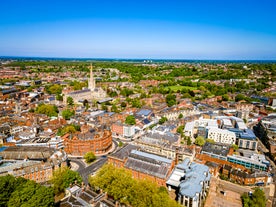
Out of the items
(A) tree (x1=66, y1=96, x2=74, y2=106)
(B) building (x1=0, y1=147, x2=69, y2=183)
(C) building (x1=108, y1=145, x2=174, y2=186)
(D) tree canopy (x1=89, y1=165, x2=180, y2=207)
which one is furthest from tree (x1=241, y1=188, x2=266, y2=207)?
(A) tree (x1=66, y1=96, x2=74, y2=106)

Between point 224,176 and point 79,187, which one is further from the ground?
point 79,187

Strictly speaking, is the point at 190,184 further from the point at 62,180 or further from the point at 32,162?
the point at 32,162

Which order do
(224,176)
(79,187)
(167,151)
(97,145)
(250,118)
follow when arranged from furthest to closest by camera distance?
(250,118) → (97,145) → (167,151) → (224,176) → (79,187)

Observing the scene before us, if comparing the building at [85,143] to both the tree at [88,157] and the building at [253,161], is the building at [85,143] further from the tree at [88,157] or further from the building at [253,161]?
the building at [253,161]

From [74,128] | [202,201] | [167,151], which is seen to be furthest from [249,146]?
[74,128]

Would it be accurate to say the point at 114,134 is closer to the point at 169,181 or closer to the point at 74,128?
the point at 74,128

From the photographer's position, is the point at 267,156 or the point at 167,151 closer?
the point at 167,151

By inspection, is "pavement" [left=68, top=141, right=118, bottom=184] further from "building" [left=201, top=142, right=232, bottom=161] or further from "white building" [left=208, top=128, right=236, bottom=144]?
"white building" [left=208, top=128, right=236, bottom=144]

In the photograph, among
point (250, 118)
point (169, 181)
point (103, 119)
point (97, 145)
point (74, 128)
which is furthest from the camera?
point (250, 118)
